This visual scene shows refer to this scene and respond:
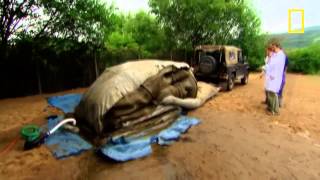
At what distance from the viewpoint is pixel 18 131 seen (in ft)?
27.2

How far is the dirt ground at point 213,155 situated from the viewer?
5.75m

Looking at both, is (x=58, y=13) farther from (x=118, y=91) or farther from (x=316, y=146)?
(x=316, y=146)

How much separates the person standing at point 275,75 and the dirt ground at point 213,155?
42 cm

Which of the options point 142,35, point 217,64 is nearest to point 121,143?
point 217,64

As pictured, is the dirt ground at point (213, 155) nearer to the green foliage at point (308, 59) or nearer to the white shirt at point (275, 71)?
the white shirt at point (275, 71)

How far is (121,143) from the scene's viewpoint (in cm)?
682

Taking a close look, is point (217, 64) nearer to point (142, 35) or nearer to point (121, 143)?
point (121, 143)

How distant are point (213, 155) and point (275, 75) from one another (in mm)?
4005

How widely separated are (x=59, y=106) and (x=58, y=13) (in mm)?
4277

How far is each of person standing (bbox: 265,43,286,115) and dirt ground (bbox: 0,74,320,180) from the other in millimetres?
420

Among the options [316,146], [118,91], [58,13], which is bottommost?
[316,146]

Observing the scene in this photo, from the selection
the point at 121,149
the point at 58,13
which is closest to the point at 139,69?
the point at 121,149

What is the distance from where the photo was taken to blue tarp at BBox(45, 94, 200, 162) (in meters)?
→ 6.37

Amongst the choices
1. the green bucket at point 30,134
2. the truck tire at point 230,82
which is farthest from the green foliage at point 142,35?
the green bucket at point 30,134
